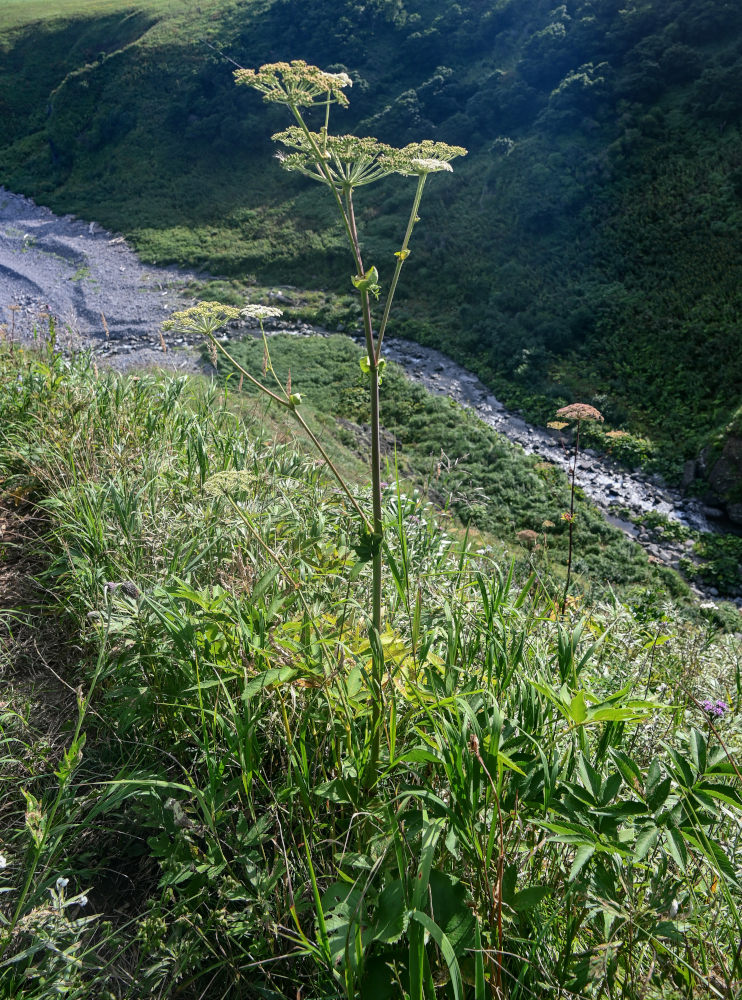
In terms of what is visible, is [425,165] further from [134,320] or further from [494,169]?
[494,169]

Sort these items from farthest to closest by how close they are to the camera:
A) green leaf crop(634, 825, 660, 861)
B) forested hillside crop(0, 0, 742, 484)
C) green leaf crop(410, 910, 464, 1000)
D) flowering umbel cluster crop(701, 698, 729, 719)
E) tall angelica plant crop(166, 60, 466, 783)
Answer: forested hillside crop(0, 0, 742, 484) → flowering umbel cluster crop(701, 698, 729, 719) → tall angelica plant crop(166, 60, 466, 783) → green leaf crop(634, 825, 660, 861) → green leaf crop(410, 910, 464, 1000)

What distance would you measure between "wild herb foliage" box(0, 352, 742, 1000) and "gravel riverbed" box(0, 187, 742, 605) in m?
3.53

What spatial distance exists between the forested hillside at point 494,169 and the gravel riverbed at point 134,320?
1207mm

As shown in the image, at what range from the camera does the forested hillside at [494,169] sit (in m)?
19.0

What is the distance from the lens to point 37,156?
39.2 metres

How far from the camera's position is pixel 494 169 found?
26.6 m

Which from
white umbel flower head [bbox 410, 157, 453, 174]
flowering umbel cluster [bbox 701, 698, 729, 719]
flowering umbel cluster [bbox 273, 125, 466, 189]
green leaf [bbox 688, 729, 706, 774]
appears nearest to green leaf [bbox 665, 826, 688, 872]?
green leaf [bbox 688, 729, 706, 774]

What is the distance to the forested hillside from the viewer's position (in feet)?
62.3

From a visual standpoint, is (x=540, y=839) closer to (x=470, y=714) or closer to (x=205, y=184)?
(x=470, y=714)

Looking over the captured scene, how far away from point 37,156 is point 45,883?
49153 mm

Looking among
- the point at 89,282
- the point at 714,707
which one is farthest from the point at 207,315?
the point at 89,282

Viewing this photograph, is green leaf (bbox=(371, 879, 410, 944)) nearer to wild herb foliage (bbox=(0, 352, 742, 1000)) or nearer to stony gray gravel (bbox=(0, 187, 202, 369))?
wild herb foliage (bbox=(0, 352, 742, 1000))

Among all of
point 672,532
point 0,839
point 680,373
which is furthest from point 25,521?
point 680,373

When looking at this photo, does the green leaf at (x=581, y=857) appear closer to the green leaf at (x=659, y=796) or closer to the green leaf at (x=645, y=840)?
the green leaf at (x=645, y=840)
